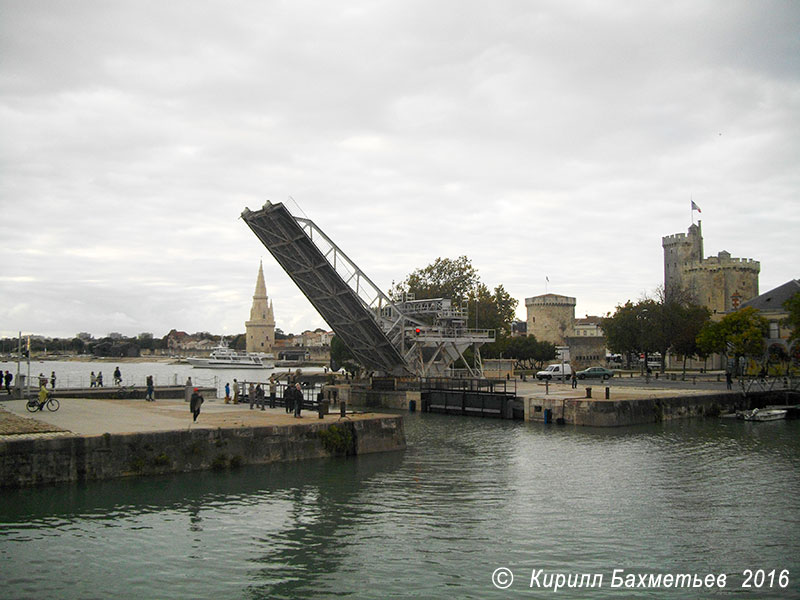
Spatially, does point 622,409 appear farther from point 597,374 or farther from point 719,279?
point 719,279

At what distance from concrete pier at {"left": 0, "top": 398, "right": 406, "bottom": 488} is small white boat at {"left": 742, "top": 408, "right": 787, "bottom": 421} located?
20942 millimetres

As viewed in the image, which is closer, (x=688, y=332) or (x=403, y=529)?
(x=403, y=529)

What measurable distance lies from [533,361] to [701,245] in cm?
3715

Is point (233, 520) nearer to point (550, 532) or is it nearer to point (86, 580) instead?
point (86, 580)

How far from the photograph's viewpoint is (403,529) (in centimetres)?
1353

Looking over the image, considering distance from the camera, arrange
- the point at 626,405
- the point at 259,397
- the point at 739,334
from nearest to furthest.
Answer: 1. the point at 259,397
2. the point at 626,405
3. the point at 739,334

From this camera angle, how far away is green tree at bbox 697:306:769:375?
164ft

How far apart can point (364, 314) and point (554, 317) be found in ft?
211

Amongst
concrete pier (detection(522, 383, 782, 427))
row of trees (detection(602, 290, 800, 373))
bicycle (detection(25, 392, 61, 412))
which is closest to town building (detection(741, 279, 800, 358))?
row of trees (detection(602, 290, 800, 373))

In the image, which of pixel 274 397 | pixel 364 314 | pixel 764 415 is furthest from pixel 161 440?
pixel 764 415

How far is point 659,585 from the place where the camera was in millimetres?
10719

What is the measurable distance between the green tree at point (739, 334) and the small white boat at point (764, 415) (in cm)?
1613

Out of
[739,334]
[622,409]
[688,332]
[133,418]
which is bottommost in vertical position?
[622,409]

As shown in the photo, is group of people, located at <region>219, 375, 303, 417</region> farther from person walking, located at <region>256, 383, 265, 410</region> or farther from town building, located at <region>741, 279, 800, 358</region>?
town building, located at <region>741, 279, 800, 358</region>
